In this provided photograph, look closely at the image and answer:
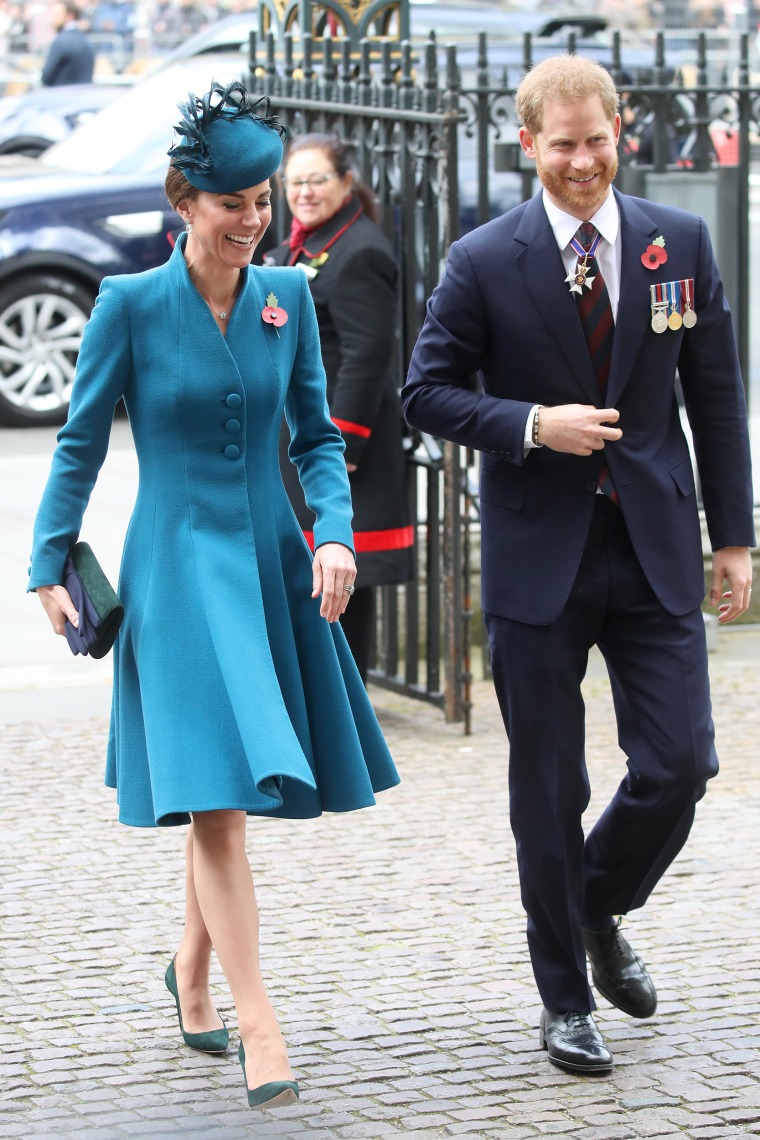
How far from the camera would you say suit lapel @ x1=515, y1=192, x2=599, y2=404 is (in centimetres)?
407

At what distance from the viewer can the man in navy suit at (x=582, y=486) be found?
4.08 metres

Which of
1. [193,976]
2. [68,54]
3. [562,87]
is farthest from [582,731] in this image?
[68,54]

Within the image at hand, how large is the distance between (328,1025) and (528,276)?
5.30 feet

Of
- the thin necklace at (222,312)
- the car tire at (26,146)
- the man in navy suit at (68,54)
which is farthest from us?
the man in navy suit at (68,54)

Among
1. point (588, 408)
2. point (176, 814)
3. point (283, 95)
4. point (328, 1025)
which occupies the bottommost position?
point (328, 1025)

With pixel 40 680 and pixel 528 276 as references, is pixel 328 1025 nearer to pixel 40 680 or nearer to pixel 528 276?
pixel 528 276

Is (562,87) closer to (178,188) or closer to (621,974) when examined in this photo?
(178,188)

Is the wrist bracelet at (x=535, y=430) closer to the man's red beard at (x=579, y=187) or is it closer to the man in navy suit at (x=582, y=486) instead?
the man in navy suit at (x=582, y=486)

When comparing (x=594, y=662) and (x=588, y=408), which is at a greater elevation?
(x=588, y=408)

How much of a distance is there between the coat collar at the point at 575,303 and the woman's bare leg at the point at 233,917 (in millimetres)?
1096

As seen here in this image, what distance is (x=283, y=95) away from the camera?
7637 millimetres

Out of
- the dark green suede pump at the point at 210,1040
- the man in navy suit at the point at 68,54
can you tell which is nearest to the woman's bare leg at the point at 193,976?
the dark green suede pump at the point at 210,1040

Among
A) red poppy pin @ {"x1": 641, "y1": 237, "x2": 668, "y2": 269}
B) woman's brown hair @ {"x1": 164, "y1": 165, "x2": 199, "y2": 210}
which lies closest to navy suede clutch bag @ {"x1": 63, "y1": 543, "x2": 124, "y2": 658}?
woman's brown hair @ {"x1": 164, "y1": 165, "x2": 199, "y2": 210}

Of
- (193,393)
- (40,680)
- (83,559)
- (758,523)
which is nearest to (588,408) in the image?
(193,393)
